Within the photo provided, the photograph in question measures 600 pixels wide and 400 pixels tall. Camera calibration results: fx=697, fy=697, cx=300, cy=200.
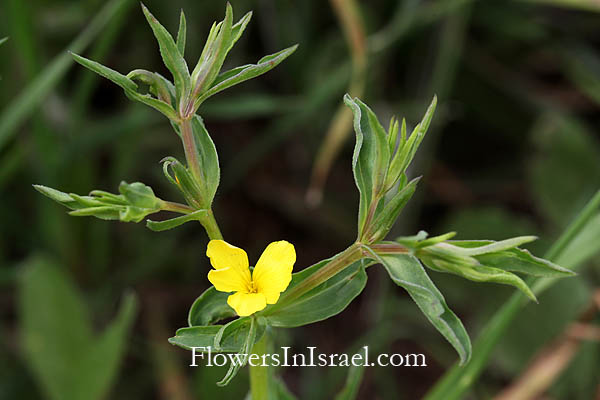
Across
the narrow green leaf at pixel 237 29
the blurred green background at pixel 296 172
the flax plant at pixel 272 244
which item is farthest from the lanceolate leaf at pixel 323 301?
the blurred green background at pixel 296 172

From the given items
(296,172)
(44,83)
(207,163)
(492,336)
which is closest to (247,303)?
(207,163)

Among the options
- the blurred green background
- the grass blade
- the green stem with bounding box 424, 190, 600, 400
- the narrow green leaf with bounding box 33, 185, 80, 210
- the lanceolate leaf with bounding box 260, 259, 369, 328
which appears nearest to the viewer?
the narrow green leaf with bounding box 33, 185, 80, 210

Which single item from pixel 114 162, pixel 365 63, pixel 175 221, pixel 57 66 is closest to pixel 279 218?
pixel 114 162

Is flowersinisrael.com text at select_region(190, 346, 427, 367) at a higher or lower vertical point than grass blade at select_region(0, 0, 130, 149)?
lower

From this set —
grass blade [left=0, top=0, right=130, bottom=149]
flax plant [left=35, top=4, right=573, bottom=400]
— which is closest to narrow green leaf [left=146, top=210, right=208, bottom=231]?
flax plant [left=35, top=4, right=573, bottom=400]

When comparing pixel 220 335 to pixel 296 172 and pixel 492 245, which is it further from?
pixel 296 172

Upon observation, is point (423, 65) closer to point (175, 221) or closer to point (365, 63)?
point (365, 63)

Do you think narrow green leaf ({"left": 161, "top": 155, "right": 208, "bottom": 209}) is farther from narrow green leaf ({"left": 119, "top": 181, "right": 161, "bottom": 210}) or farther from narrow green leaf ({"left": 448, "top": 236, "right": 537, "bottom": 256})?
narrow green leaf ({"left": 448, "top": 236, "right": 537, "bottom": 256})
